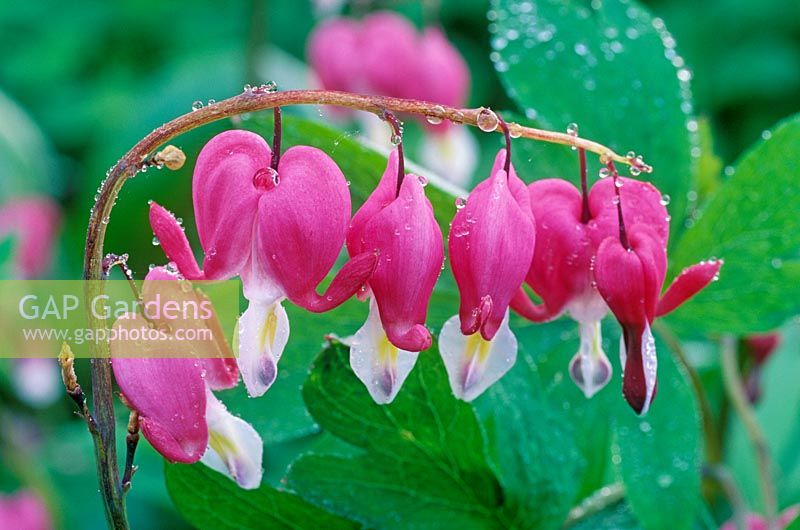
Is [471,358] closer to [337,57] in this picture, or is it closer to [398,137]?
[398,137]

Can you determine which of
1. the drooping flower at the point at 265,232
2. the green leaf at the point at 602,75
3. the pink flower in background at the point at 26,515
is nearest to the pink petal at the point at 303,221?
the drooping flower at the point at 265,232

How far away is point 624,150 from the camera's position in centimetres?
83

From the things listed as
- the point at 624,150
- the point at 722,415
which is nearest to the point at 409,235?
the point at 624,150

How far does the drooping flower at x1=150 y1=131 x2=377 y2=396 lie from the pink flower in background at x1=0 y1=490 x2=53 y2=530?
3.64 ft

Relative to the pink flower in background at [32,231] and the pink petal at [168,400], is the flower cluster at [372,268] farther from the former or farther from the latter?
the pink flower in background at [32,231]

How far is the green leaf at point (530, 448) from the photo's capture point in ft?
2.35

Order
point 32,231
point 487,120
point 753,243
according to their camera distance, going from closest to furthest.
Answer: point 487,120 < point 753,243 < point 32,231

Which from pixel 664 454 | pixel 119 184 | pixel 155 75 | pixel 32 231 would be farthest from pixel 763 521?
pixel 155 75

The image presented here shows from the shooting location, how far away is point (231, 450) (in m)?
0.60

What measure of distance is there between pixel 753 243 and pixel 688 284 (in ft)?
0.67

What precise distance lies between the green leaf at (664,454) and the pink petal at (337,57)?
1366 mm

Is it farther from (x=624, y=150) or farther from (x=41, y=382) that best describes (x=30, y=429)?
(x=624, y=150)

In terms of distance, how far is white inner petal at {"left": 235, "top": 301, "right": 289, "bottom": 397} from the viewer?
58 cm

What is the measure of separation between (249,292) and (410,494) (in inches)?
7.7
